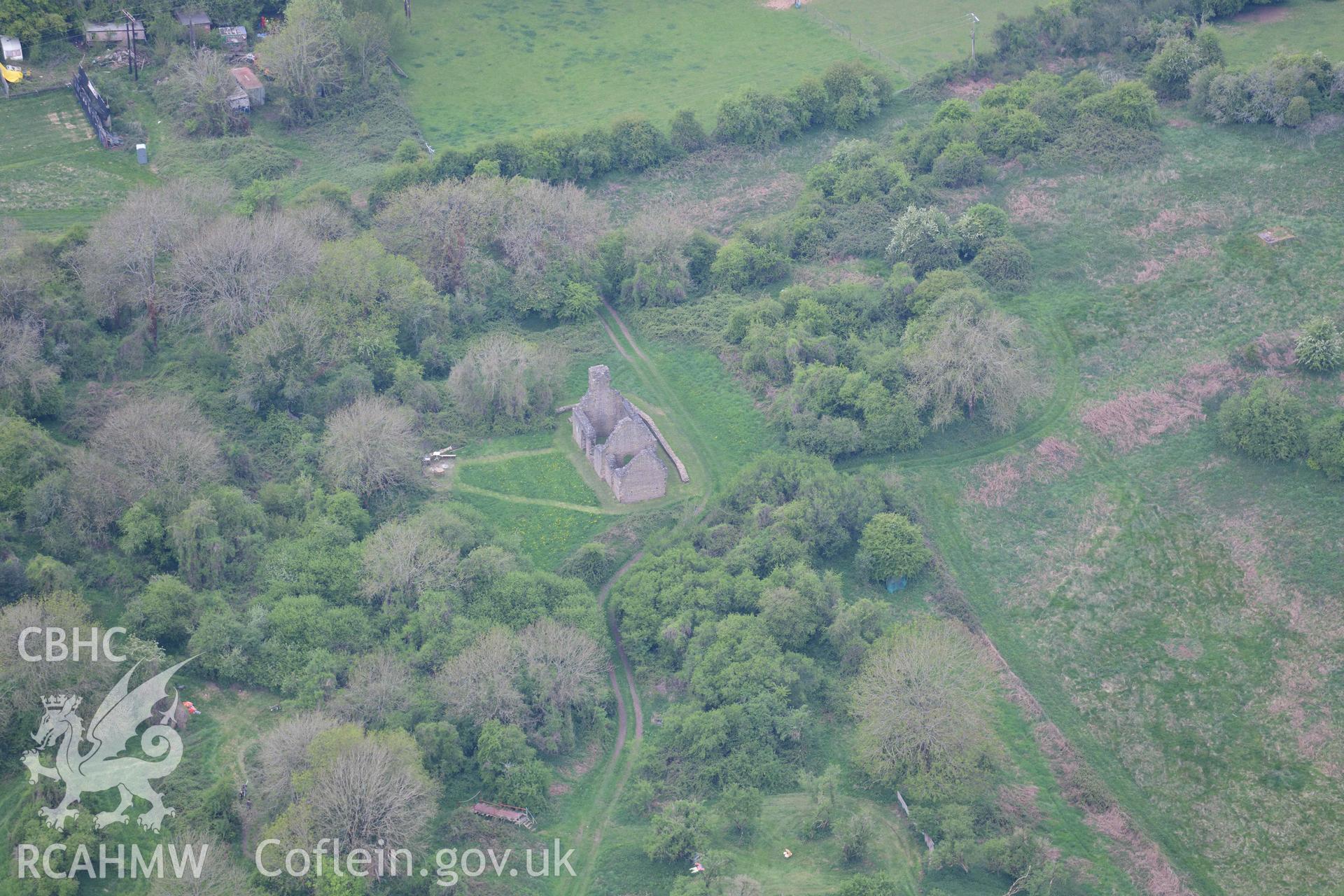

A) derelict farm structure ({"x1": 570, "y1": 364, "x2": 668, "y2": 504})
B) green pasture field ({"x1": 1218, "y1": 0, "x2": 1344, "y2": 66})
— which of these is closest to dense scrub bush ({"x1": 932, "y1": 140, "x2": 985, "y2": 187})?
green pasture field ({"x1": 1218, "y1": 0, "x2": 1344, "y2": 66})

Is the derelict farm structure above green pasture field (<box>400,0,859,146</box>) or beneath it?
beneath


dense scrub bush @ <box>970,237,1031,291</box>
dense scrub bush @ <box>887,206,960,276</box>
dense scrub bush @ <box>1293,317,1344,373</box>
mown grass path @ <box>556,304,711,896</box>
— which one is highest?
dense scrub bush @ <box>887,206,960,276</box>

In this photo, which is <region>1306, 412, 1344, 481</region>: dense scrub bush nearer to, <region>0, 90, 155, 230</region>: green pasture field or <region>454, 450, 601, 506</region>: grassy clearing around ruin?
<region>454, 450, 601, 506</region>: grassy clearing around ruin

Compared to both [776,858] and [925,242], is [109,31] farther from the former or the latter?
[776,858]

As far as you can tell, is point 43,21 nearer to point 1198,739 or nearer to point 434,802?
point 434,802

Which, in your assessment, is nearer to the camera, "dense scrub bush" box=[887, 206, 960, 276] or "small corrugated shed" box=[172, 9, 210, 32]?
"dense scrub bush" box=[887, 206, 960, 276]

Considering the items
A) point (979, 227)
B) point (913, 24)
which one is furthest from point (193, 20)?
point (979, 227)

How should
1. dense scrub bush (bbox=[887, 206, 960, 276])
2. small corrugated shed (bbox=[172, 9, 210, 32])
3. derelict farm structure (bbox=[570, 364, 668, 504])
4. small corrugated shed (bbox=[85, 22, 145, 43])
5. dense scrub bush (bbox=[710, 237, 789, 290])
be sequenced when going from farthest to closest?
small corrugated shed (bbox=[172, 9, 210, 32]), small corrugated shed (bbox=[85, 22, 145, 43]), dense scrub bush (bbox=[710, 237, 789, 290]), dense scrub bush (bbox=[887, 206, 960, 276]), derelict farm structure (bbox=[570, 364, 668, 504])

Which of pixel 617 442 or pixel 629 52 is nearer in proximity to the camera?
pixel 617 442
